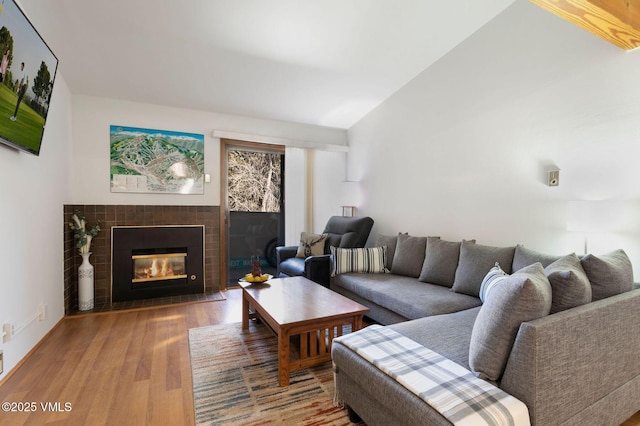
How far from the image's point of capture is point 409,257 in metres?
3.27

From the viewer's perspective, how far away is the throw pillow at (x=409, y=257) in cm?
321

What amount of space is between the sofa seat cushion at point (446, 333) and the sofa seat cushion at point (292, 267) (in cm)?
180

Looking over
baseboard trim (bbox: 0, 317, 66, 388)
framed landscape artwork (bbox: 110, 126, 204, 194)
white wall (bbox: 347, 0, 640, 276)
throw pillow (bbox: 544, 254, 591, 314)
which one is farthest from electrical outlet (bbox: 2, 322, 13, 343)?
white wall (bbox: 347, 0, 640, 276)

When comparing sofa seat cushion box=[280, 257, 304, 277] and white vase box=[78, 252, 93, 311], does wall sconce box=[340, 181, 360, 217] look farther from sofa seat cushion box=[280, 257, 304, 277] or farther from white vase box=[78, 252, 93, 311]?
white vase box=[78, 252, 93, 311]

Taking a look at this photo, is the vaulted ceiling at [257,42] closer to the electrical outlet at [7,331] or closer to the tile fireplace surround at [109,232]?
the tile fireplace surround at [109,232]

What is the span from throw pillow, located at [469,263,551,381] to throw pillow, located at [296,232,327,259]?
2772 millimetres

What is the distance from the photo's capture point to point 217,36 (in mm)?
2791

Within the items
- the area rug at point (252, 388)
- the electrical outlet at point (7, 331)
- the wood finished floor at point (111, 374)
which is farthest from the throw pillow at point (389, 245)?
the electrical outlet at point (7, 331)

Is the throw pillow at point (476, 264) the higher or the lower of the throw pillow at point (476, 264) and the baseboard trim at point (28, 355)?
the higher

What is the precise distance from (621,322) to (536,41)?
7.59ft

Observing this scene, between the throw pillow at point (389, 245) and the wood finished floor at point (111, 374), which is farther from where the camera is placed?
the throw pillow at point (389, 245)

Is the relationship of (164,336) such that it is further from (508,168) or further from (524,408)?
(508,168)

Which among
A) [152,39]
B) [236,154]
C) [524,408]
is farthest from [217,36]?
[524,408]

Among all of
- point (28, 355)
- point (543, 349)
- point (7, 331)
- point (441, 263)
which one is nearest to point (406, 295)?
point (441, 263)
